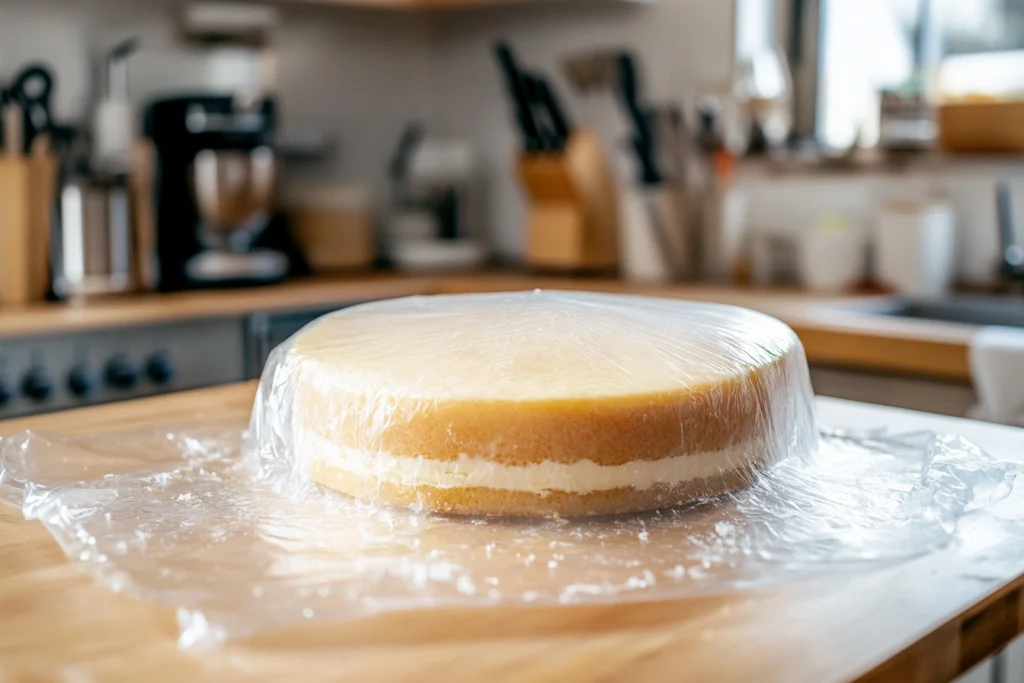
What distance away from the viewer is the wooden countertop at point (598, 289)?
169 centimetres

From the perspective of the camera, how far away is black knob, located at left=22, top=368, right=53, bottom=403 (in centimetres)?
185

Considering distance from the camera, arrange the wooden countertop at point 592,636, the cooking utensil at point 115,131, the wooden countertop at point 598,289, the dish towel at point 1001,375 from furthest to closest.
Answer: the cooking utensil at point 115,131
the wooden countertop at point 598,289
the dish towel at point 1001,375
the wooden countertop at point 592,636

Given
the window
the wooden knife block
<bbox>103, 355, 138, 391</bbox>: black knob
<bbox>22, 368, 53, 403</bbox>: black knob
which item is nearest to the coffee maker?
the wooden knife block

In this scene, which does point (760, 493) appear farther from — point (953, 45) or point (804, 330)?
point (953, 45)

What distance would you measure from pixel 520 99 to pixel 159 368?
994 millimetres

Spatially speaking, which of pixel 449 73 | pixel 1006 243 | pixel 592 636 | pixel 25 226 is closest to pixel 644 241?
pixel 1006 243

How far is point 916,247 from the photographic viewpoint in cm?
216

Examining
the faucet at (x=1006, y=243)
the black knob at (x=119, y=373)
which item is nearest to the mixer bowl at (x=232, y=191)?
the black knob at (x=119, y=373)

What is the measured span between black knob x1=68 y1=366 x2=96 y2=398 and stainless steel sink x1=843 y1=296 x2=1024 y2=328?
1361 millimetres

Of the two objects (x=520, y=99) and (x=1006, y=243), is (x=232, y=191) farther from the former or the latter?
(x=1006, y=243)

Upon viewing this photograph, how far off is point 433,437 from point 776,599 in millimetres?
241

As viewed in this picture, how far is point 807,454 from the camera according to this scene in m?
0.87

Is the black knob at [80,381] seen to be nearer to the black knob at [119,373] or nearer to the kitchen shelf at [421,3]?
the black knob at [119,373]

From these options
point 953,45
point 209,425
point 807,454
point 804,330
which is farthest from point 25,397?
point 953,45
